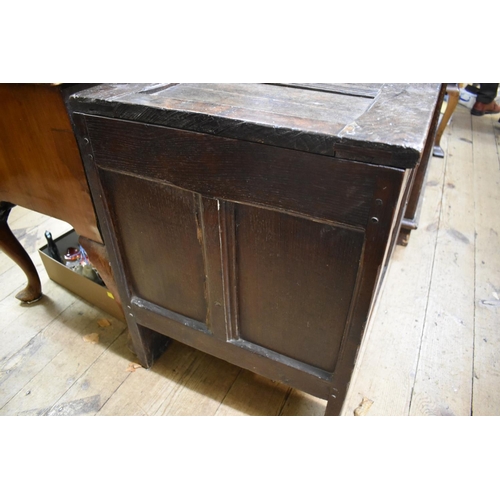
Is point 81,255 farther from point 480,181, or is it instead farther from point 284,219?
point 480,181

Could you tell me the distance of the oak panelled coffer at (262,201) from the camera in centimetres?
59

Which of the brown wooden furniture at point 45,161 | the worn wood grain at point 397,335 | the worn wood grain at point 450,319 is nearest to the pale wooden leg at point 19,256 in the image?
the brown wooden furniture at point 45,161

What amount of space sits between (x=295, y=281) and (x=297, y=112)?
315 millimetres

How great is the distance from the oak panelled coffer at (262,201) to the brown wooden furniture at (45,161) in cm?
7

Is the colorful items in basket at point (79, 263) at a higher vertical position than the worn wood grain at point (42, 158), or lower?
lower

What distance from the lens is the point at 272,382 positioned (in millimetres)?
1188

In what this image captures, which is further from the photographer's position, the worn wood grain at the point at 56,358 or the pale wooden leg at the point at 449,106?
the pale wooden leg at the point at 449,106

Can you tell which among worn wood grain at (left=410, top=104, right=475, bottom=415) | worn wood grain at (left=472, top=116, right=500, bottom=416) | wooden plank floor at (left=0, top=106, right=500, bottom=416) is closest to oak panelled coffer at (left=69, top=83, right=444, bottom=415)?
wooden plank floor at (left=0, top=106, right=500, bottom=416)

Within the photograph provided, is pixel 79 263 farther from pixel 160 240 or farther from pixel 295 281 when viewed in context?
pixel 295 281

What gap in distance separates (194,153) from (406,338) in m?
1.00

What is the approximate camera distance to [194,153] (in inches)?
27.0

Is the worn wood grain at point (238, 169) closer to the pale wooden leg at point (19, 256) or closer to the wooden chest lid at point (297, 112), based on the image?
the wooden chest lid at point (297, 112)

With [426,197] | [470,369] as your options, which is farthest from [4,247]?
[426,197]

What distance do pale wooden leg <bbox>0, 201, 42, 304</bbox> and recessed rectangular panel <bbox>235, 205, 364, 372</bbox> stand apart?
84 centimetres
